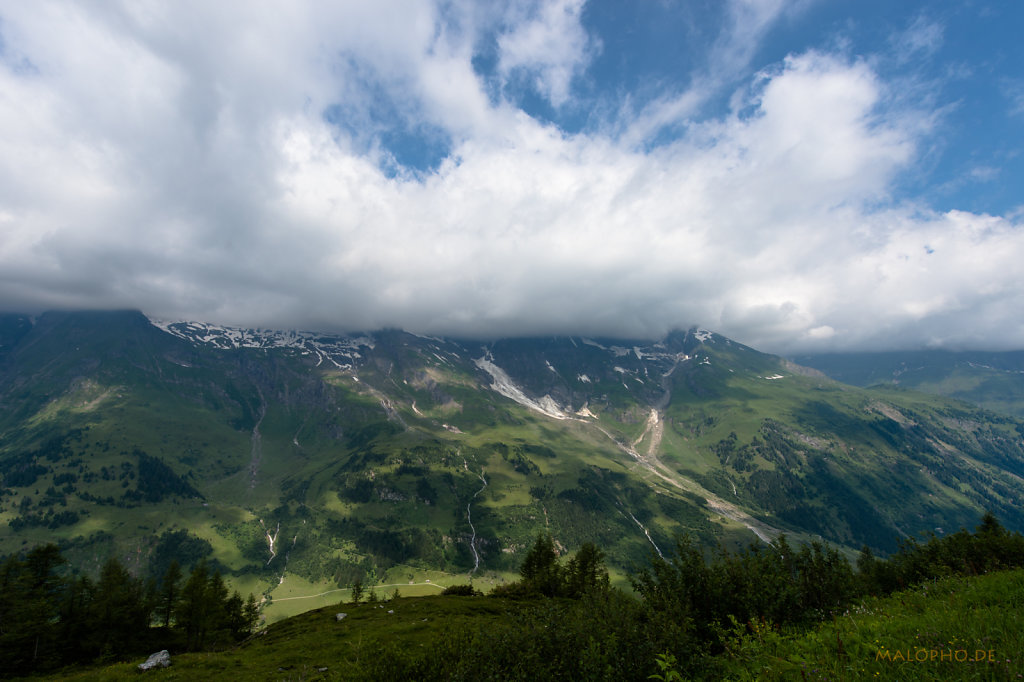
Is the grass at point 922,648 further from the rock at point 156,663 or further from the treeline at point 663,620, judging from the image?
the rock at point 156,663

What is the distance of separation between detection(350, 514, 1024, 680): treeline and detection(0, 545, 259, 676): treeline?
65.0 meters

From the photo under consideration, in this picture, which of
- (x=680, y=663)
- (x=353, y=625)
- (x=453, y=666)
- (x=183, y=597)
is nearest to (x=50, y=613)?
(x=183, y=597)

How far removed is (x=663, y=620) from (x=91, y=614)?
84.7 m

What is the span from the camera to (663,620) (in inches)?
686

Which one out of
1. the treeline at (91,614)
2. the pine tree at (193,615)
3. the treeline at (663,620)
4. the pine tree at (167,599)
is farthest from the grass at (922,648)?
the pine tree at (167,599)

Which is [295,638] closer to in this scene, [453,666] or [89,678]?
[89,678]

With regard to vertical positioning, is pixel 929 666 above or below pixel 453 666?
above

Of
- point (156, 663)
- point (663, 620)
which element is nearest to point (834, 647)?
point (663, 620)

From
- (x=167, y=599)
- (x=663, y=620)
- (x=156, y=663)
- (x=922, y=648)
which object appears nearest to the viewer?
(x=922, y=648)

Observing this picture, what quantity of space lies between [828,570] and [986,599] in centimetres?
3203

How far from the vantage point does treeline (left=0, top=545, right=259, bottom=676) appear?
51.0m

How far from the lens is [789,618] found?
25.6 meters

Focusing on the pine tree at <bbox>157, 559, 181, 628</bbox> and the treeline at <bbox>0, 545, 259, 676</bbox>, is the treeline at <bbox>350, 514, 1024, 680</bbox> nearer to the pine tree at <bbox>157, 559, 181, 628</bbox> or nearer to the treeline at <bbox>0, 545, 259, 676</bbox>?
the treeline at <bbox>0, 545, 259, 676</bbox>

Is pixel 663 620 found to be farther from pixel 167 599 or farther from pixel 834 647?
pixel 167 599
